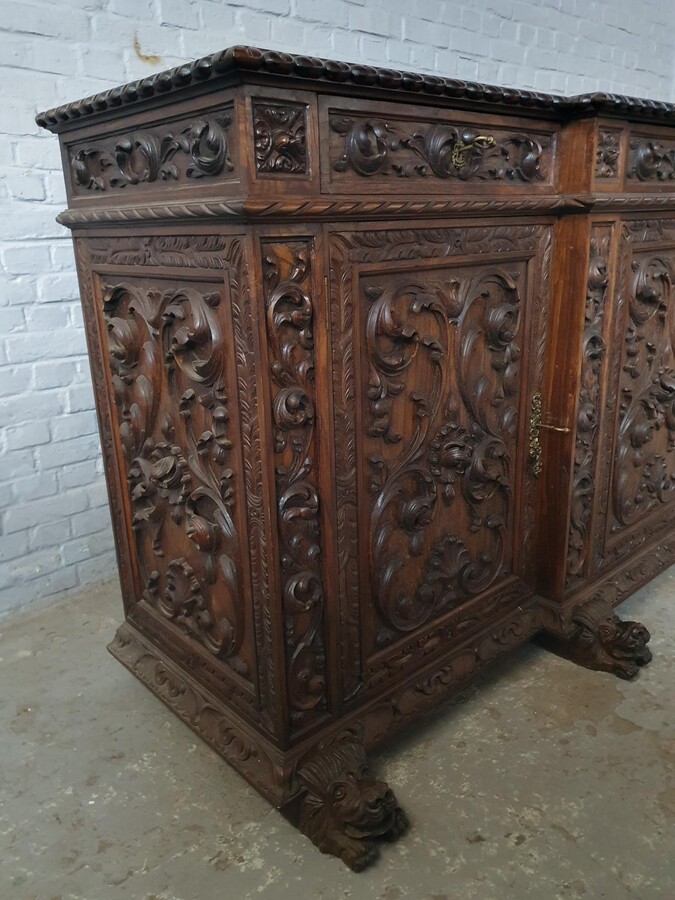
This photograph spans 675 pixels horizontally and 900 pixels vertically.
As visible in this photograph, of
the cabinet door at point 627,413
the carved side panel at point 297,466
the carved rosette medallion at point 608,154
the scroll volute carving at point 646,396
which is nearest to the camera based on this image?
the carved side panel at point 297,466

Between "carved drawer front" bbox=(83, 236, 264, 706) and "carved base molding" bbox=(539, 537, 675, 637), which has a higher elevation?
"carved drawer front" bbox=(83, 236, 264, 706)

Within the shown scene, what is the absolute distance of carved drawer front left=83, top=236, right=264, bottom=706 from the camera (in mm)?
1162

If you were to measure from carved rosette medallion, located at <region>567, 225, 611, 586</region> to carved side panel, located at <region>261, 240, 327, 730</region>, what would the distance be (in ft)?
2.37

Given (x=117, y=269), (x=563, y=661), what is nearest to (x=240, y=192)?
(x=117, y=269)

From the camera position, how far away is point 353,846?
3.93ft

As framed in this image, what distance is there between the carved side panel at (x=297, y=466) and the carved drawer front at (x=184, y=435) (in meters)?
0.05

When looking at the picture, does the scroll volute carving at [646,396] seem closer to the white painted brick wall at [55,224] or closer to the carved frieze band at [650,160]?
the carved frieze band at [650,160]

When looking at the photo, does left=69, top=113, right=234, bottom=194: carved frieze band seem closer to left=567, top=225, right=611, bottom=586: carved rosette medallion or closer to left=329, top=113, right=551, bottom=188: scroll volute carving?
left=329, top=113, right=551, bottom=188: scroll volute carving

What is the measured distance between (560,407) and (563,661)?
63 centimetres

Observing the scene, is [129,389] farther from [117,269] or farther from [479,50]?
[479,50]

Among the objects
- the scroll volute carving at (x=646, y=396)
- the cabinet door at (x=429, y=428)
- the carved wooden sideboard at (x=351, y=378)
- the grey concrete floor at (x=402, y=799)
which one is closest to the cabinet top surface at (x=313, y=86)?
the carved wooden sideboard at (x=351, y=378)

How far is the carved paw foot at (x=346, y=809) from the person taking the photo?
47.3 inches

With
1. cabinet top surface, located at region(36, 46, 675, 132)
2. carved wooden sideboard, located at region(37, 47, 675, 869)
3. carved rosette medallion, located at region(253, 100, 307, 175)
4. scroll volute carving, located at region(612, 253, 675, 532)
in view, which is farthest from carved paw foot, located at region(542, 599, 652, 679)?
carved rosette medallion, located at region(253, 100, 307, 175)

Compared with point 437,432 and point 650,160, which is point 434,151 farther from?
point 650,160
